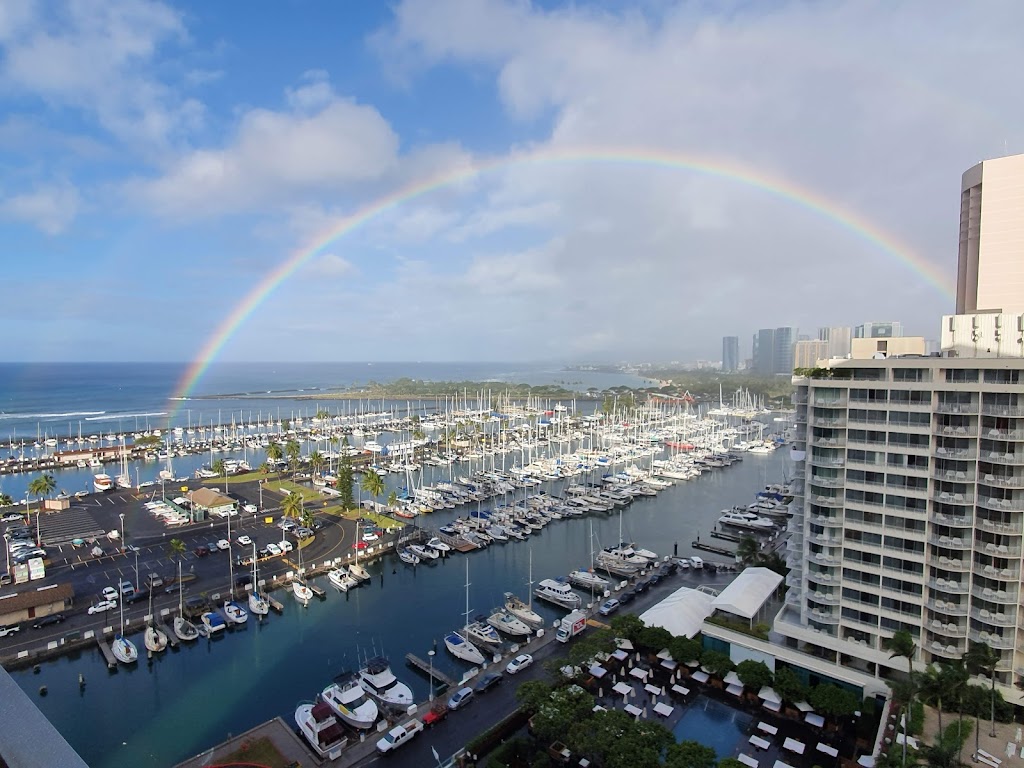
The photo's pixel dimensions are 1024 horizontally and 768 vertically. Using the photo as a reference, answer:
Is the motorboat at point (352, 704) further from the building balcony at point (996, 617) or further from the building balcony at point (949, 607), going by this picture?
the building balcony at point (996, 617)

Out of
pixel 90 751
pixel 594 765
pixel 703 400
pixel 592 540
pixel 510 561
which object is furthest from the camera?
pixel 703 400

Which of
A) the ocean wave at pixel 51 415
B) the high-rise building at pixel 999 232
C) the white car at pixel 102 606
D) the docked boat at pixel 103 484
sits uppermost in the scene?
the high-rise building at pixel 999 232

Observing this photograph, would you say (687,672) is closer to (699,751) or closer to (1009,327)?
(699,751)

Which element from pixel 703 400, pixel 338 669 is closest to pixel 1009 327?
pixel 338 669

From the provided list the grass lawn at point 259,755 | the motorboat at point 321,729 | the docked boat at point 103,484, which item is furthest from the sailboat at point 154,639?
the docked boat at point 103,484

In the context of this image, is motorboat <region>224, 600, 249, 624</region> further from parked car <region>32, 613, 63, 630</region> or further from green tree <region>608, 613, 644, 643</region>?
green tree <region>608, 613, 644, 643</region>

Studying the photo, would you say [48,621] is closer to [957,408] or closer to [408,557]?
[408,557]
